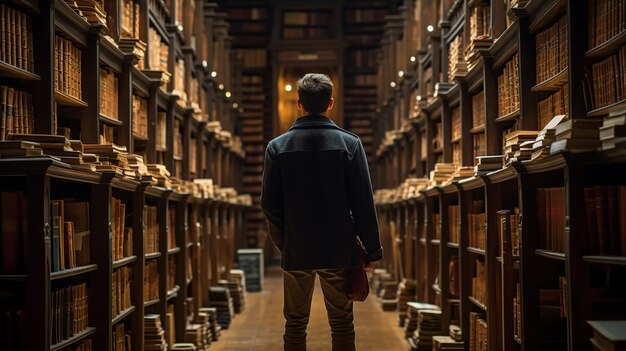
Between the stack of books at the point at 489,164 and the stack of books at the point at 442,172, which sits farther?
the stack of books at the point at 442,172

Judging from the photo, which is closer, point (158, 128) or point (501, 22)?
point (501, 22)

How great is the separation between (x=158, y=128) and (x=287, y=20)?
1104 cm

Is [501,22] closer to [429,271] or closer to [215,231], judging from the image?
[429,271]

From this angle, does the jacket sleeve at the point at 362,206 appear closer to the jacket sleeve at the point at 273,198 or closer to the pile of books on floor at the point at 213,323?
the jacket sleeve at the point at 273,198

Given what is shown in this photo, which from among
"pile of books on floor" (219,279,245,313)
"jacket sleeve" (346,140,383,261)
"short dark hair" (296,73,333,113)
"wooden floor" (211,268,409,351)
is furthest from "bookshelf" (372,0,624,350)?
"pile of books on floor" (219,279,245,313)

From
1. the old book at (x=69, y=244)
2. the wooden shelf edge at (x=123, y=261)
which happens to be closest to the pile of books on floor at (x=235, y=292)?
the wooden shelf edge at (x=123, y=261)

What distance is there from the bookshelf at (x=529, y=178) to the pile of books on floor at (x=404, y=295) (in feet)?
2.22

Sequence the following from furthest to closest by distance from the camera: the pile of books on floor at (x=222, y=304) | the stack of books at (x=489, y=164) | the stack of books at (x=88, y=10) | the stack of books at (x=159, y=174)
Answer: the pile of books on floor at (x=222, y=304) < the stack of books at (x=159, y=174) < the stack of books at (x=489, y=164) < the stack of books at (x=88, y=10)

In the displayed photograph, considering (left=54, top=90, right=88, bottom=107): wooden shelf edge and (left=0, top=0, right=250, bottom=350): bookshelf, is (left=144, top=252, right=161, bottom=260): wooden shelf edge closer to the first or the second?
(left=0, top=0, right=250, bottom=350): bookshelf

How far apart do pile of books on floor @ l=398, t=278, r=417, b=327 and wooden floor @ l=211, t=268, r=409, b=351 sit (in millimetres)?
128

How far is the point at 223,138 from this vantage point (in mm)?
13133

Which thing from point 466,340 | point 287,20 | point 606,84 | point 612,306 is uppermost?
point 287,20

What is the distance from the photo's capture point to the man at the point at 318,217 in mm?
3736

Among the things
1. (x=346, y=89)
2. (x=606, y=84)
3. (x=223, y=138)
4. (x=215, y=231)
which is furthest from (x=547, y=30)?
(x=346, y=89)
